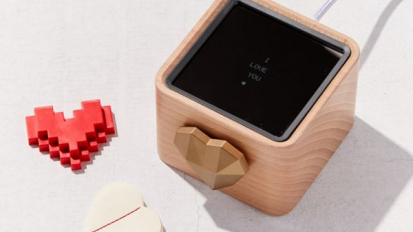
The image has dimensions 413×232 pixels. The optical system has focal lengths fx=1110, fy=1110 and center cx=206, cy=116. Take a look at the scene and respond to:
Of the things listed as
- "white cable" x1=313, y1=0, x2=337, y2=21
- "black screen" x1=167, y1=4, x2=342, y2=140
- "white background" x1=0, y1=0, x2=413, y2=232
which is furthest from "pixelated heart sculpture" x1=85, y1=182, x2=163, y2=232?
"white cable" x1=313, y1=0, x2=337, y2=21

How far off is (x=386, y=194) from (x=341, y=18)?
0.76 ft

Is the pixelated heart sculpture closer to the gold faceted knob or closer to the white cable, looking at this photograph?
the gold faceted knob

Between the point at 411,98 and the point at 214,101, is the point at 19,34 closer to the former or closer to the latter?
the point at 214,101

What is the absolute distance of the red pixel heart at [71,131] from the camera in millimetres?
1206

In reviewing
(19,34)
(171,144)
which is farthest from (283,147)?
(19,34)

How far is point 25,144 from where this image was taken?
123cm

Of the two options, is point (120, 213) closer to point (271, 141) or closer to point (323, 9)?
point (271, 141)

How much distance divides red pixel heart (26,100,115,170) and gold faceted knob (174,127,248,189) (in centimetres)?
12

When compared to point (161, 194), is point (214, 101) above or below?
above

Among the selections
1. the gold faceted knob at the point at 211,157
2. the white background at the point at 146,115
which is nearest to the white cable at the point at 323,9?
the white background at the point at 146,115

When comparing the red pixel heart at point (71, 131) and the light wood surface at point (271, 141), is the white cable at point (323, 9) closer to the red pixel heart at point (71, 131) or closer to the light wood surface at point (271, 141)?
the light wood surface at point (271, 141)

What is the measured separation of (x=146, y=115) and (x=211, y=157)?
165 millimetres

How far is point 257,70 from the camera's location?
1146 mm


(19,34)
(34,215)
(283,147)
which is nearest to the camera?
(283,147)
